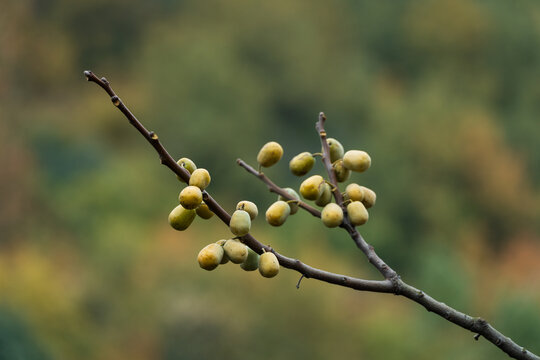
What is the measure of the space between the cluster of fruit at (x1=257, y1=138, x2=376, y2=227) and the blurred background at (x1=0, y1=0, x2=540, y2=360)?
25.8 metres

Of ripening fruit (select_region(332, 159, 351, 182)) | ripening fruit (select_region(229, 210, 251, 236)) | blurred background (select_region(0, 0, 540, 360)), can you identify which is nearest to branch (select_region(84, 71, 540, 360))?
ripening fruit (select_region(229, 210, 251, 236))

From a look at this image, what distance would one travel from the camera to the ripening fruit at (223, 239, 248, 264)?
162 centimetres

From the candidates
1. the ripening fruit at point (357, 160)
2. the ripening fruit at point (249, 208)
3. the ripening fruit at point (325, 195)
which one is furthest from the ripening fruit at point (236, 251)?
the ripening fruit at point (357, 160)

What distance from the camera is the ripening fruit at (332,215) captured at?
5.72ft

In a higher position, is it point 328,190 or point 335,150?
point 335,150

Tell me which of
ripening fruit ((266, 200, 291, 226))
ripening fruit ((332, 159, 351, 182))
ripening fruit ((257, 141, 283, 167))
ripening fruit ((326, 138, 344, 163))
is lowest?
ripening fruit ((266, 200, 291, 226))

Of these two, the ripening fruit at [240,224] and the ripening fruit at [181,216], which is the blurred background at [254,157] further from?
the ripening fruit at [240,224]

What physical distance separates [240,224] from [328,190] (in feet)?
0.96

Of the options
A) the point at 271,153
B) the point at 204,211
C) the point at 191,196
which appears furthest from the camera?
the point at 271,153

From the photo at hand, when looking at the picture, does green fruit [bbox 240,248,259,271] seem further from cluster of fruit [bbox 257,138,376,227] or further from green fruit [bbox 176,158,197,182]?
green fruit [bbox 176,158,197,182]

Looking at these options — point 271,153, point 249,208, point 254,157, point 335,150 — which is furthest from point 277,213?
point 254,157

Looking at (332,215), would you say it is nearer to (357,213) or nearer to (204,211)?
(357,213)

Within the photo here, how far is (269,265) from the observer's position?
1591mm

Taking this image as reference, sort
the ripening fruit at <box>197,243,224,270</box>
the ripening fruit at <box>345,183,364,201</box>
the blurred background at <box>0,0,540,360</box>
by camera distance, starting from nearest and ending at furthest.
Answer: the ripening fruit at <box>197,243,224,270</box> < the ripening fruit at <box>345,183,364,201</box> < the blurred background at <box>0,0,540,360</box>
